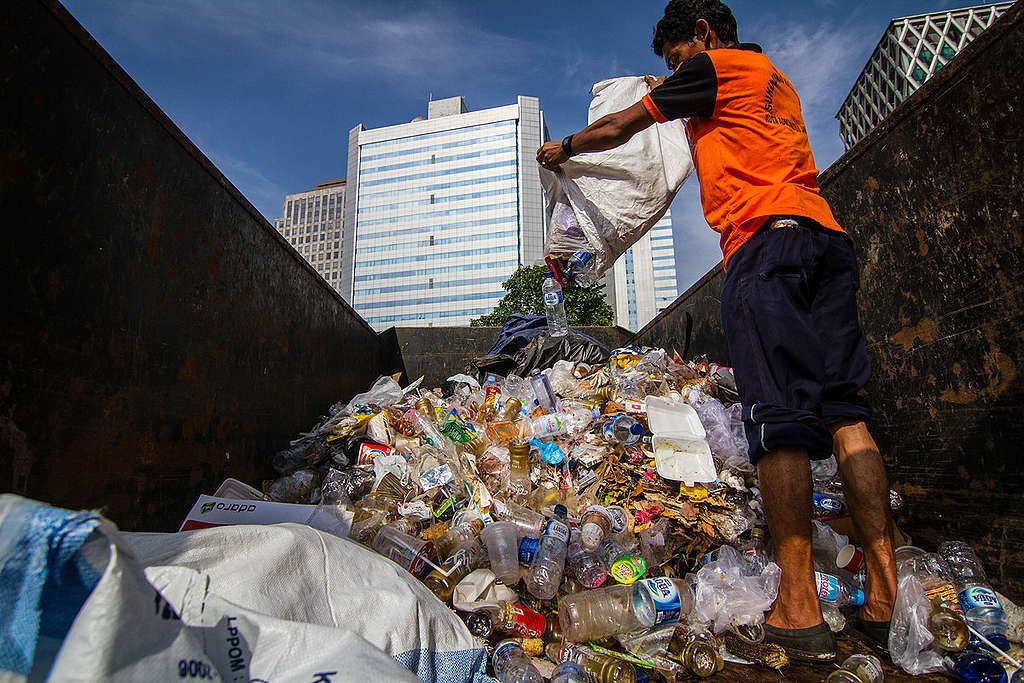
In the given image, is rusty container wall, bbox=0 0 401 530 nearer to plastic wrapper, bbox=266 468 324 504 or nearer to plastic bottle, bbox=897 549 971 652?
plastic wrapper, bbox=266 468 324 504

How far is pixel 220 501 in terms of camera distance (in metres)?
1.24

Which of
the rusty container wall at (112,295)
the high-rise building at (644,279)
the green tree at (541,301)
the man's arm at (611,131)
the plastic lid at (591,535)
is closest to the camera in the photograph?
the rusty container wall at (112,295)

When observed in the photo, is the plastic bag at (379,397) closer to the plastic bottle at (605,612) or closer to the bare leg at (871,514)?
the plastic bottle at (605,612)

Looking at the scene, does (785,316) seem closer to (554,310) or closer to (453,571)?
(453,571)

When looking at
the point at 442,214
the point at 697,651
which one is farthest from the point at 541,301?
the point at 442,214

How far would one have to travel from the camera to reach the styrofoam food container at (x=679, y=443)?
1929 millimetres

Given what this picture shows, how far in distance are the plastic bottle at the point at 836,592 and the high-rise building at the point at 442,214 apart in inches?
2232

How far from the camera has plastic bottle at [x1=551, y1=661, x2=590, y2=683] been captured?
1052 mm

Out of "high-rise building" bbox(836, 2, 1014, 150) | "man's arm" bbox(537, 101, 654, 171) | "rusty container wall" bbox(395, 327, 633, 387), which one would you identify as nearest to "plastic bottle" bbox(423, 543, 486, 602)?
"man's arm" bbox(537, 101, 654, 171)

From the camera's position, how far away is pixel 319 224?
10219 centimetres

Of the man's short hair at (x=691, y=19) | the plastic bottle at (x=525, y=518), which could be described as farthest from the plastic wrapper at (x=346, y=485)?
the man's short hair at (x=691, y=19)

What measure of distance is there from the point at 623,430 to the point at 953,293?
1.22 metres

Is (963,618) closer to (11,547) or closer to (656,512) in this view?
(656,512)

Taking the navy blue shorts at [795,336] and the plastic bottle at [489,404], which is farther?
the plastic bottle at [489,404]
